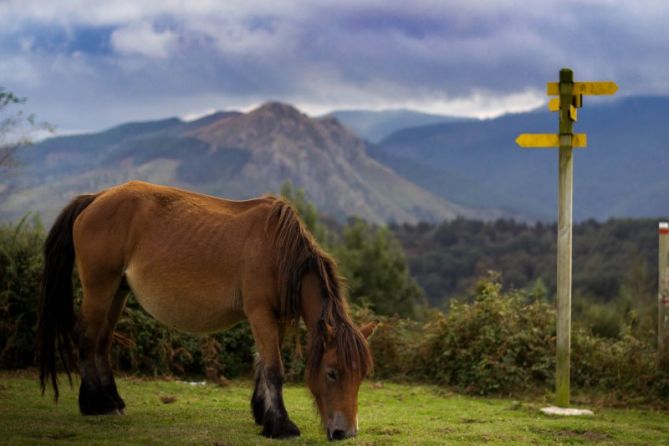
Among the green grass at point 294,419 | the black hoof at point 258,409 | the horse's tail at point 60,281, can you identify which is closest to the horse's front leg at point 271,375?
the green grass at point 294,419

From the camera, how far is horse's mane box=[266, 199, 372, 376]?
6.04m

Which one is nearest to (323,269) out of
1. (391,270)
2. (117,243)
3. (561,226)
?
(117,243)

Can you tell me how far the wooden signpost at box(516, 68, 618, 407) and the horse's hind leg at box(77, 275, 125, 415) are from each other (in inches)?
198

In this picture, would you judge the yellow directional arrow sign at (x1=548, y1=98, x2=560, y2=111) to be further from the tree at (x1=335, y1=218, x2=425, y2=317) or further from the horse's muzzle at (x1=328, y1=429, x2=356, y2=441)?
the tree at (x1=335, y1=218, x2=425, y2=317)

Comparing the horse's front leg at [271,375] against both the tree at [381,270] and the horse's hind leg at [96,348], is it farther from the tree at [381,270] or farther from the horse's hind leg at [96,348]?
the tree at [381,270]

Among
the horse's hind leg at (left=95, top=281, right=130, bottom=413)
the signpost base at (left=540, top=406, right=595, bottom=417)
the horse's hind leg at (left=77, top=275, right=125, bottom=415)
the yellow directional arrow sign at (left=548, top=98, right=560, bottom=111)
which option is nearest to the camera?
the horse's hind leg at (left=77, top=275, right=125, bottom=415)

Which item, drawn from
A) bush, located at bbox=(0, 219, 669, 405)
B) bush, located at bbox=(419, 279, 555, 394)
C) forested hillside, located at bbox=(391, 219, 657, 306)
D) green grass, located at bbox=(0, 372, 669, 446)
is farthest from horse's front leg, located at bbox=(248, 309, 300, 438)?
forested hillside, located at bbox=(391, 219, 657, 306)

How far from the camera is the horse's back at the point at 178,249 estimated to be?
6770 mm

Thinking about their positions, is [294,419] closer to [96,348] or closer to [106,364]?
[106,364]

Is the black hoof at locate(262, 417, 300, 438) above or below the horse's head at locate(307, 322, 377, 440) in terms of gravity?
below

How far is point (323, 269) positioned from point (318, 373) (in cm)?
91

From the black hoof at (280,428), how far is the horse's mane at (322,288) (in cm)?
58

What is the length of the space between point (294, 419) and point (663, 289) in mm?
5614

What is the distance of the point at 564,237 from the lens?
8.91 meters
